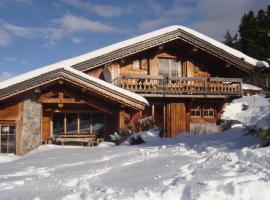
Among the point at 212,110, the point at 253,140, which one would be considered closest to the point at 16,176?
the point at 253,140

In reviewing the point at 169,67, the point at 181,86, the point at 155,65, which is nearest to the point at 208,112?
the point at 181,86

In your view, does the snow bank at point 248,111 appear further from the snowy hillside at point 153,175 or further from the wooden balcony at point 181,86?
the snowy hillside at point 153,175

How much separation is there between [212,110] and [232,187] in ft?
50.6

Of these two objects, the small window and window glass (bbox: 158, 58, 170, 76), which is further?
window glass (bbox: 158, 58, 170, 76)

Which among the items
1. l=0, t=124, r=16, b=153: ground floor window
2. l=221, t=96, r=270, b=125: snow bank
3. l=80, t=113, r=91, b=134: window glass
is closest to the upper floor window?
l=80, t=113, r=91, b=134: window glass

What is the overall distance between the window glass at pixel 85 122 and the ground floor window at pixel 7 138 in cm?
288

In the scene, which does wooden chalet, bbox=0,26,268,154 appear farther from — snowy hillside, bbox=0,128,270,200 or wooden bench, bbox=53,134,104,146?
Answer: snowy hillside, bbox=0,128,270,200

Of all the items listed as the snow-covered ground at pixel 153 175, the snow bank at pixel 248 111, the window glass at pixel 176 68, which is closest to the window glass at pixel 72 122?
the snow-covered ground at pixel 153 175

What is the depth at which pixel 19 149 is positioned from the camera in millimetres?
14719

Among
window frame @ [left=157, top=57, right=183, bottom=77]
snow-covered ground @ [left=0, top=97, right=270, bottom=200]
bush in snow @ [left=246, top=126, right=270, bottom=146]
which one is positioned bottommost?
snow-covered ground @ [left=0, top=97, right=270, bottom=200]

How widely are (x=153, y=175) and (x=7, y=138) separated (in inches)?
390

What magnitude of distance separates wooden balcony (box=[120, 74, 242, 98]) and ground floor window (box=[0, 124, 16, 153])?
5.43 metres

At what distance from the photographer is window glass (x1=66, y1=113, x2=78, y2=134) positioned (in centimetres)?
1641

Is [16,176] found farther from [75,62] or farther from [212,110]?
[212,110]
